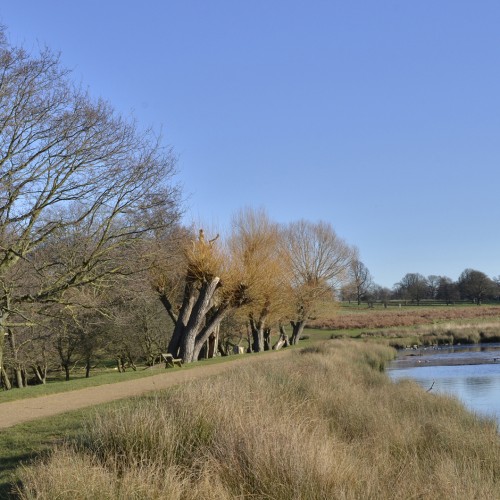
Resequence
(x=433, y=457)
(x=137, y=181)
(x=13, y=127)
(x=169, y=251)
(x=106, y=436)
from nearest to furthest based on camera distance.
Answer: (x=106, y=436) < (x=433, y=457) < (x=13, y=127) < (x=137, y=181) < (x=169, y=251)

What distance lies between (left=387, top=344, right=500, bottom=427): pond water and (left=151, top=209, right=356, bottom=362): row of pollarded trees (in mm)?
7797

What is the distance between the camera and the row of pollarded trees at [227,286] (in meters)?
27.2

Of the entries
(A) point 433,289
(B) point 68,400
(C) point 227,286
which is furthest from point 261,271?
(A) point 433,289

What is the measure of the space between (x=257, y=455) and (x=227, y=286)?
2271 cm

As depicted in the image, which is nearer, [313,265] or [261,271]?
[261,271]

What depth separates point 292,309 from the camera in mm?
42000

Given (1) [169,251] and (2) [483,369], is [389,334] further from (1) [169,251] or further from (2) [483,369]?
(1) [169,251]

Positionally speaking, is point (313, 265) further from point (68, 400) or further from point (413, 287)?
point (413, 287)

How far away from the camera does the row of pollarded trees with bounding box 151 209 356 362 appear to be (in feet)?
89.1

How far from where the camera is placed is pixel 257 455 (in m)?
6.73

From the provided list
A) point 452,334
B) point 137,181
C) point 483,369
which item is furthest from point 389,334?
point 137,181

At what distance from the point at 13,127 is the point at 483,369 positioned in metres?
23.1

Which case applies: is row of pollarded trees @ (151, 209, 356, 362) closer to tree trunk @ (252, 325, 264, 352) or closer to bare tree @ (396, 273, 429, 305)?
tree trunk @ (252, 325, 264, 352)

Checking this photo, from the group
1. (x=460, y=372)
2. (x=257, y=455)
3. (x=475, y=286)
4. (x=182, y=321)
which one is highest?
(x=475, y=286)
